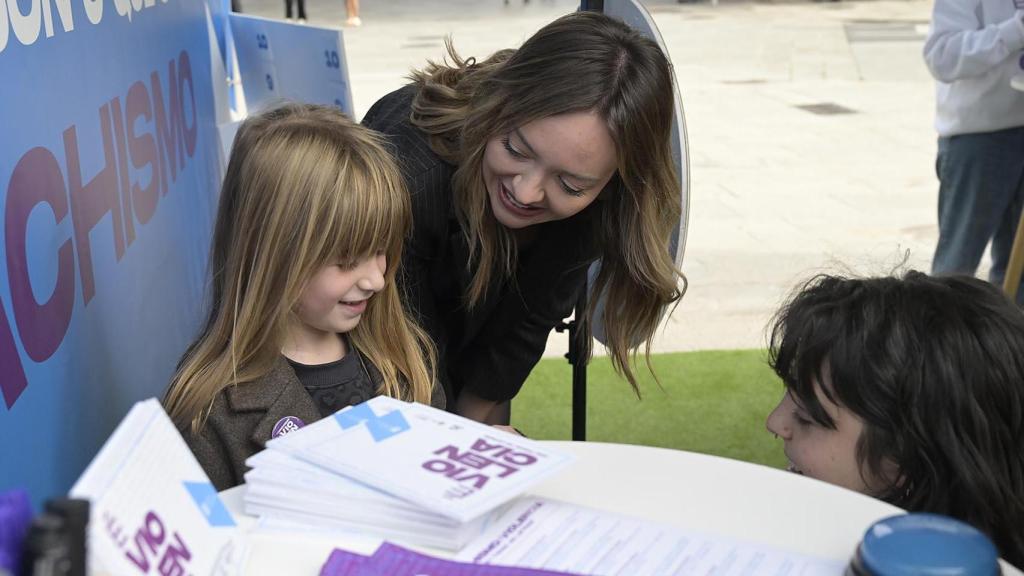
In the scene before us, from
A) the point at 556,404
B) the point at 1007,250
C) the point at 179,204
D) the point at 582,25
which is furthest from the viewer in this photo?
the point at 1007,250

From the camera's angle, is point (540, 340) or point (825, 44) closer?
point (540, 340)

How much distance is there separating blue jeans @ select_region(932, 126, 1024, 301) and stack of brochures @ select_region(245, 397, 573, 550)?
2.45 metres

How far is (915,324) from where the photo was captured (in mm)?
1323

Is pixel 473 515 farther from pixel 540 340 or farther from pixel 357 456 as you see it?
pixel 540 340

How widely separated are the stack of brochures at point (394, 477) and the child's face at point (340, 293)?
39cm

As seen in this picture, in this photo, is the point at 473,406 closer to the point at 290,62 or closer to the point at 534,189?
the point at 534,189

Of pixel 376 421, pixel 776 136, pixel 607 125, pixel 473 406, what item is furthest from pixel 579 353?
pixel 776 136

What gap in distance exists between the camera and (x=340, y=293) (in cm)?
144

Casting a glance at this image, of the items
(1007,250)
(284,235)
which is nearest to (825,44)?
(1007,250)

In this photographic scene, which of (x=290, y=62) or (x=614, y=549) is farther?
(x=290, y=62)

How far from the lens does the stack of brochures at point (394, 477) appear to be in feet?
3.21

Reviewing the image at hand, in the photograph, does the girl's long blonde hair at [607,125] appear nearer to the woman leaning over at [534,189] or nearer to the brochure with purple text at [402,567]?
the woman leaning over at [534,189]

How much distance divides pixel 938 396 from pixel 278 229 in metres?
0.83

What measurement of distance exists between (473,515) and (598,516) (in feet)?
0.63
